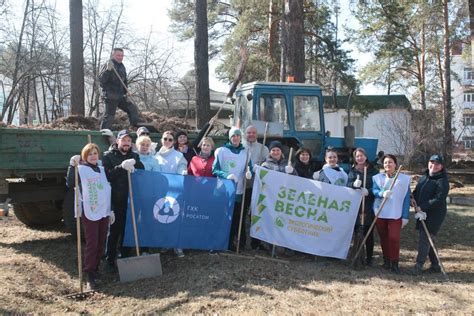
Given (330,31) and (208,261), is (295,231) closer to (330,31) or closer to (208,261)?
(208,261)

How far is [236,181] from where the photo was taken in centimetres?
629

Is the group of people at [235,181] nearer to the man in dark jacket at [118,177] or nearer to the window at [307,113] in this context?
the man in dark jacket at [118,177]

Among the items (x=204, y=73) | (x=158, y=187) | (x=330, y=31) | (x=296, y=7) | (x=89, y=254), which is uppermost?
(x=330, y=31)

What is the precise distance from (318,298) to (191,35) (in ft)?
65.7

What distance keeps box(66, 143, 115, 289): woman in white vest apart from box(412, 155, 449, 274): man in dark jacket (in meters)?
3.79

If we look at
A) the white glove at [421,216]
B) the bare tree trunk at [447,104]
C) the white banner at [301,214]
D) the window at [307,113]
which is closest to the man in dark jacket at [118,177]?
the white banner at [301,214]

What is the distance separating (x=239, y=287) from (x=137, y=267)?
47.8 inches

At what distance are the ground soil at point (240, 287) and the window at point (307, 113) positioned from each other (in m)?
2.51

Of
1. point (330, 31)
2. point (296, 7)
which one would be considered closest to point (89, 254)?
point (296, 7)

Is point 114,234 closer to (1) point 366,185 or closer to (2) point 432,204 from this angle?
(1) point 366,185

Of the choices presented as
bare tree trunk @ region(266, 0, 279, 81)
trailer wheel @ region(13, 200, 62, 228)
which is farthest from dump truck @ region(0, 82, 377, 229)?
bare tree trunk @ region(266, 0, 279, 81)

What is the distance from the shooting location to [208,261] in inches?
236

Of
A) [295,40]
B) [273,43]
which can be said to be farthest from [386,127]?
[295,40]

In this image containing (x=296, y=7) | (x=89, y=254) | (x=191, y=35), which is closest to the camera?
(x=89, y=254)
